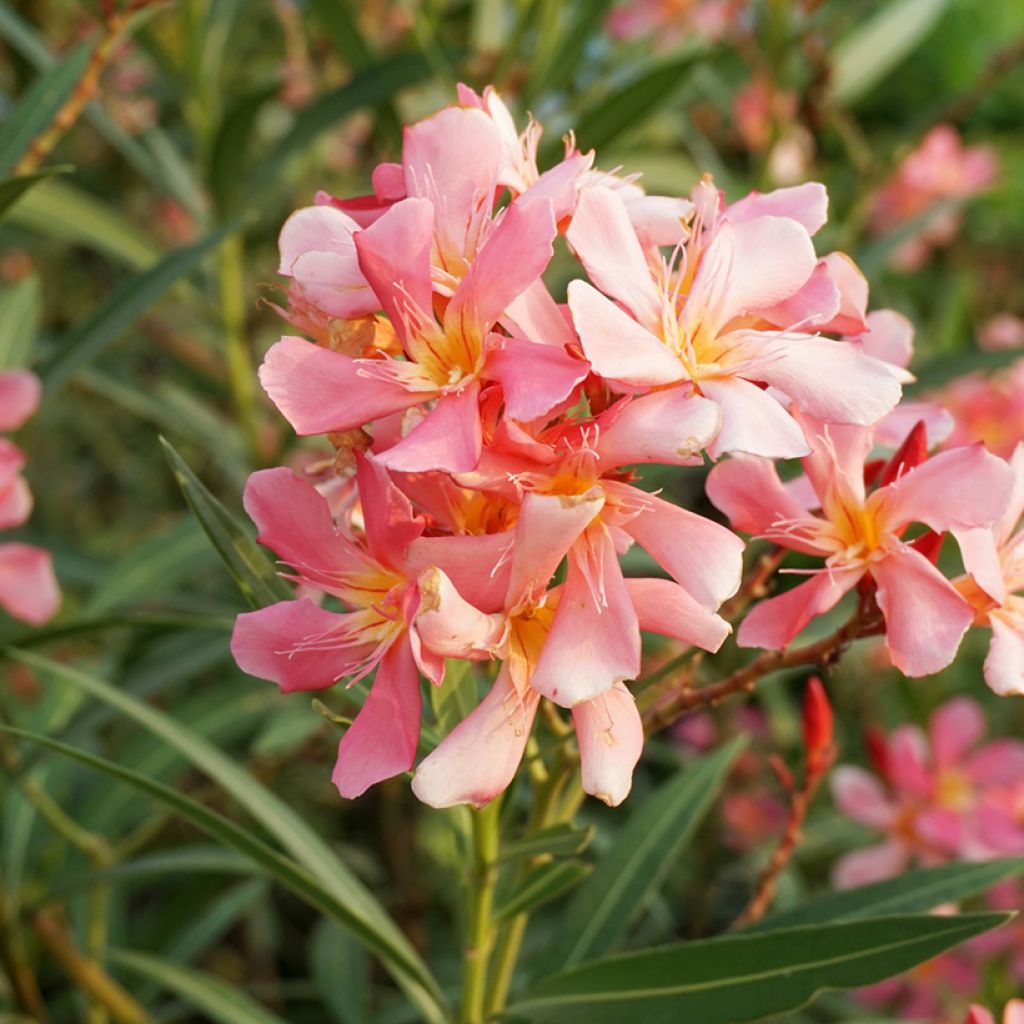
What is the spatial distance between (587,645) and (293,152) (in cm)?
114

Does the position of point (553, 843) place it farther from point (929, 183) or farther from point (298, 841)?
point (929, 183)

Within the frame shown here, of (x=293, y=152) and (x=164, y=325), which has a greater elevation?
(x=293, y=152)

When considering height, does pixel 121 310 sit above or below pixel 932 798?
above

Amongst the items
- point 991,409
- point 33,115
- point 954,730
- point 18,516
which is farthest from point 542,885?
point 991,409

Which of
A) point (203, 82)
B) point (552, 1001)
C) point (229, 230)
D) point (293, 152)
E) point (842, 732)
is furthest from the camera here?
point (842, 732)

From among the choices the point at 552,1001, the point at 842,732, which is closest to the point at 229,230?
the point at 552,1001

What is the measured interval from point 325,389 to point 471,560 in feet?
0.37

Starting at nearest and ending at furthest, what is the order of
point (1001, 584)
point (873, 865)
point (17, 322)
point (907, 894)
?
1. point (1001, 584)
2. point (907, 894)
3. point (17, 322)
4. point (873, 865)

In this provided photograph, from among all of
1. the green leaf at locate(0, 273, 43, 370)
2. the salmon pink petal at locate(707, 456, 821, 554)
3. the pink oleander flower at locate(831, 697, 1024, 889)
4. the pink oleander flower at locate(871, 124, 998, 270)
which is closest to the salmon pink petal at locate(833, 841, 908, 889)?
the pink oleander flower at locate(831, 697, 1024, 889)

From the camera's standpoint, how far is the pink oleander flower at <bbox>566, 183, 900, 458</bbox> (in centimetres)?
57

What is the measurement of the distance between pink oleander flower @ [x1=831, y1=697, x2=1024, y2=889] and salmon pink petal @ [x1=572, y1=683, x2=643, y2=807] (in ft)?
3.02

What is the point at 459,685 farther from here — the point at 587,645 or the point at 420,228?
the point at 420,228

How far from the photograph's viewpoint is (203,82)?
5.47ft

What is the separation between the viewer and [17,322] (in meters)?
1.31
